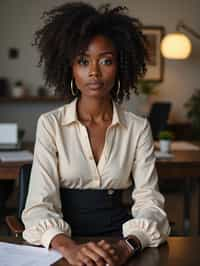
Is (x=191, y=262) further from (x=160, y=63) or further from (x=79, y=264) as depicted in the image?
(x=160, y=63)

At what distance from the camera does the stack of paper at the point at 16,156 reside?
2.70m

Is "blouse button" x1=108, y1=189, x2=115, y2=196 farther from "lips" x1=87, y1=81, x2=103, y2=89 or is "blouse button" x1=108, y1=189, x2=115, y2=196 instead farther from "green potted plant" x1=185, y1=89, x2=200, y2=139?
"green potted plant" x1=185, y1=89, x2=200, y2=139

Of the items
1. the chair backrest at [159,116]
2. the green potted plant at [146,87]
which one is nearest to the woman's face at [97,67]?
the chair backrest at [159,116]

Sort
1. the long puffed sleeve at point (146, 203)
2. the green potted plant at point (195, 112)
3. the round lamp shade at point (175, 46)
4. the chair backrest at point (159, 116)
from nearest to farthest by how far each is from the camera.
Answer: the long puffed sleeve at point (146, 203)
the chair backrest at point (159, 116)
the round lamp shade at point (175, 46)
the green potted plant at point (195, 112)

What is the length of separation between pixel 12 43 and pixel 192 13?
2402 mm

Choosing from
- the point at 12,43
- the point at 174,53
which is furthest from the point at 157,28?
the point at 12,43

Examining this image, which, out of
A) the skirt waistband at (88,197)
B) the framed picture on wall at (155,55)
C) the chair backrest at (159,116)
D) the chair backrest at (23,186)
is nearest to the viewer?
the skirt waistband at (88,197)

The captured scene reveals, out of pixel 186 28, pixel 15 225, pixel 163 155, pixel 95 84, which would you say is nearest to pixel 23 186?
pixel 15 225

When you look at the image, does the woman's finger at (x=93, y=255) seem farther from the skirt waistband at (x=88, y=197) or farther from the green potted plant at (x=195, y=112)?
the green potted plant at (x=195, y=112)

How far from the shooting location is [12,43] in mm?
6680

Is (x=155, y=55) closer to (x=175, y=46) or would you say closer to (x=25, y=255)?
(x=175, y=46)

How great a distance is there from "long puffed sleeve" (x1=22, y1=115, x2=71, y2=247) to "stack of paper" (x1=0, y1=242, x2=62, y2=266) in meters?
0.05

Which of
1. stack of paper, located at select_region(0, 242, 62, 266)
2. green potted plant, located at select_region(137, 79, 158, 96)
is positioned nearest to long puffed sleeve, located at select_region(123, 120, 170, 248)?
stack of paper, located at select_region(0, 242, 62, 266)

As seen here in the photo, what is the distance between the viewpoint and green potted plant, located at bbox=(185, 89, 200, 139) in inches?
250
